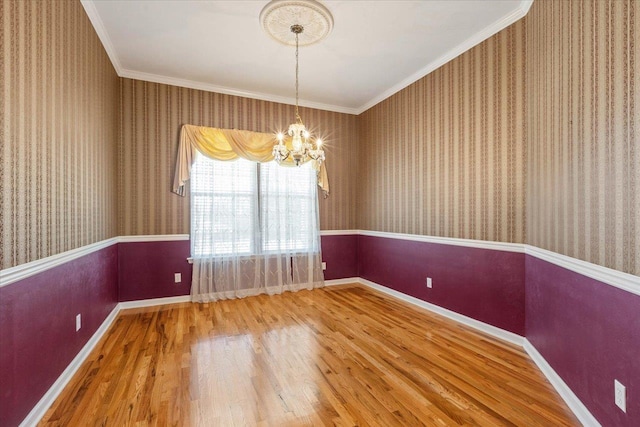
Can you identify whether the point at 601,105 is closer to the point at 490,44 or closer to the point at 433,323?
the point at 490,44

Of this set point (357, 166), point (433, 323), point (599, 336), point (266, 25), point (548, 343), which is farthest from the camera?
point (357, 166)

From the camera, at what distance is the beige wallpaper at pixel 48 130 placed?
4.95 feet

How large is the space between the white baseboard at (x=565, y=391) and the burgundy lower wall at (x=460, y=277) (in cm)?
34

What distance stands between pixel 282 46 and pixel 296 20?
0.58 metres

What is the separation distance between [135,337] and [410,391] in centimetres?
259

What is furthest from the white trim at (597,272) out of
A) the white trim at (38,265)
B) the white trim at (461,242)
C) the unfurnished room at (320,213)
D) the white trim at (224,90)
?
the white trim at (224,90)

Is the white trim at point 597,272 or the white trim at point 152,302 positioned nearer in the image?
the white trim at point 597,272

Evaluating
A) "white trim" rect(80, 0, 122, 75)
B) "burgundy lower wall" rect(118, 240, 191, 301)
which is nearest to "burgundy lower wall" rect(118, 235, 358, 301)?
"burgundy lower wall" rect(118, 240, 191, 301)

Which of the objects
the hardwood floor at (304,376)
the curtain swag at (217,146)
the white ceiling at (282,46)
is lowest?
the hardwood floor at (304,376)

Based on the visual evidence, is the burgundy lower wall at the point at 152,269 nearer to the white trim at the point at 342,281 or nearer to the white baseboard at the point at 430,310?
the white baseboard at the point at 430,310

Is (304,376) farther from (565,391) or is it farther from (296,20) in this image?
(296,20)

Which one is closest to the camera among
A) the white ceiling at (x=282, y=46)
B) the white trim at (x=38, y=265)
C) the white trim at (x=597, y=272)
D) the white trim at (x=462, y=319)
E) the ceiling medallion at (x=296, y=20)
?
the white trim at (x=597, y=272)

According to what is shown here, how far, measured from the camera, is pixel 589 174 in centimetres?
167

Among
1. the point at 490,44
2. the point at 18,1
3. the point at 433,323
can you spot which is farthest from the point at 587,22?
the point at 18,1
